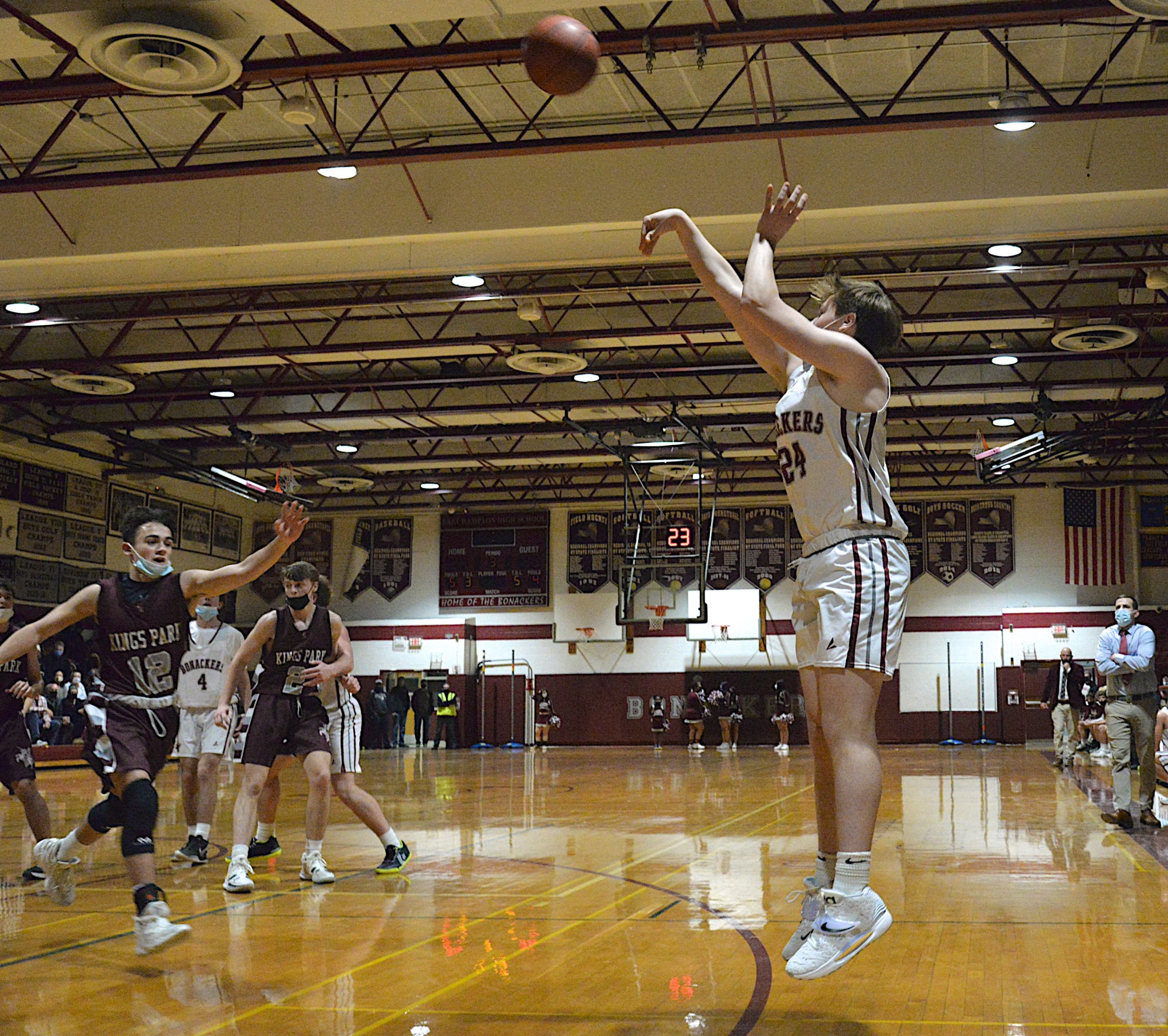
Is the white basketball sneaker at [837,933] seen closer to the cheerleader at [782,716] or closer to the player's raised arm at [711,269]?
the player's raised arm at [711,269]

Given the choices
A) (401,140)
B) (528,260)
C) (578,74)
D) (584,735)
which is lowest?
(584,735)

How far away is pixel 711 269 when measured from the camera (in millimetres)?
4199

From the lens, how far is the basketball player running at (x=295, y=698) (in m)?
7.66

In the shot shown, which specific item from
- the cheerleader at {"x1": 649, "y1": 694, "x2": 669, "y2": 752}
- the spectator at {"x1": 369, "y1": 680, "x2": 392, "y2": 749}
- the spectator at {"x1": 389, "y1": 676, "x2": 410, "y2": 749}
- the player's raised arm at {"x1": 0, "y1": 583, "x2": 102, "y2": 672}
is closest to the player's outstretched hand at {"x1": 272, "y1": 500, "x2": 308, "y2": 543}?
the player's raised arm at {"x1": 0, "y1": 583, "x2": 102, "y2": 672}

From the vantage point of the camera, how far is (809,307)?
733 inches

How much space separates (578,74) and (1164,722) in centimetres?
879

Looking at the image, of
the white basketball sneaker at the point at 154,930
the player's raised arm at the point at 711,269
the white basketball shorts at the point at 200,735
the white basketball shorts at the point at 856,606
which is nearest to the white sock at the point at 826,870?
the white basketball shorts at the point at 856,606

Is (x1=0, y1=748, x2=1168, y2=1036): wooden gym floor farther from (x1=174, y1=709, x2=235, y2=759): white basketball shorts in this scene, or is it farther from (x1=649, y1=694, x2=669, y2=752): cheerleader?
(x1=649, y1=694, x2=669, y2=752): cheerleader

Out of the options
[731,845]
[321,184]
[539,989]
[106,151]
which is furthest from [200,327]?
[539,989]

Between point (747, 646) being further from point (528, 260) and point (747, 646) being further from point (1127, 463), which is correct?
point (528, 260)

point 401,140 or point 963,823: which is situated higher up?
point 401,140

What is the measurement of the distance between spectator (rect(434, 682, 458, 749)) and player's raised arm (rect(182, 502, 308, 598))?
26534 mm

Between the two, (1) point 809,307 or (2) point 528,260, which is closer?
(2) point 528,260

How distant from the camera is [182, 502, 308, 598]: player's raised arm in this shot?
17.6ft
